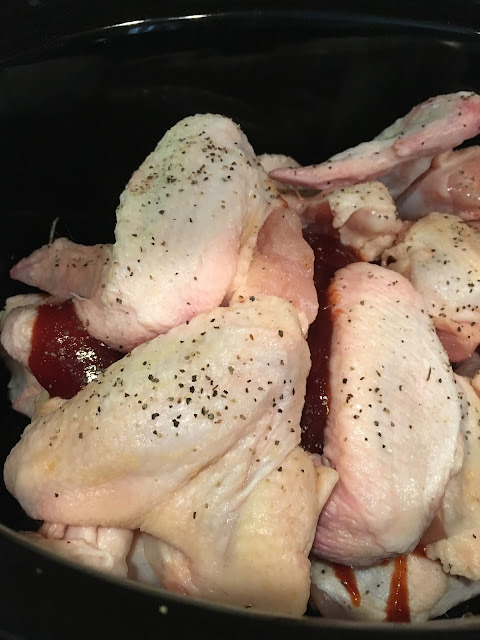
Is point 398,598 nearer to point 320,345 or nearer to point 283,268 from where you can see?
point 320,345

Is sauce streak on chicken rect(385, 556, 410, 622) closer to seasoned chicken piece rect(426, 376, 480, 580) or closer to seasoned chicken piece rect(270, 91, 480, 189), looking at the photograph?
seasoned chicken piece rect(426, 376, 480, 580)

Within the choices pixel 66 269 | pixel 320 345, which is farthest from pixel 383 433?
pixel 66 269

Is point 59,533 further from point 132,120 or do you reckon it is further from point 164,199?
point 132,120

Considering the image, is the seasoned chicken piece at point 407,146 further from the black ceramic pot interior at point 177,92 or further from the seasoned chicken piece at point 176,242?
the seasoned chicken piece at point 176,242

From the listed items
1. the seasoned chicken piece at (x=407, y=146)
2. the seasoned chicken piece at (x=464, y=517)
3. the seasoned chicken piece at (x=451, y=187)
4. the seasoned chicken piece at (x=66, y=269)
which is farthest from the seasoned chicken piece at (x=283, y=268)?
the seasoned chicken piece at (x=451, y=187)

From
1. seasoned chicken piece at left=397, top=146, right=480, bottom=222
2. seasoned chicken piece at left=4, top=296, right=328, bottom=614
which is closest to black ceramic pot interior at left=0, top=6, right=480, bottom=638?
seasoned chicken piece at left=397, top=146, right=480, bottom=222

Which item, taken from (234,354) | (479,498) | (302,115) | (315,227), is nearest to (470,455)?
(479,498)
